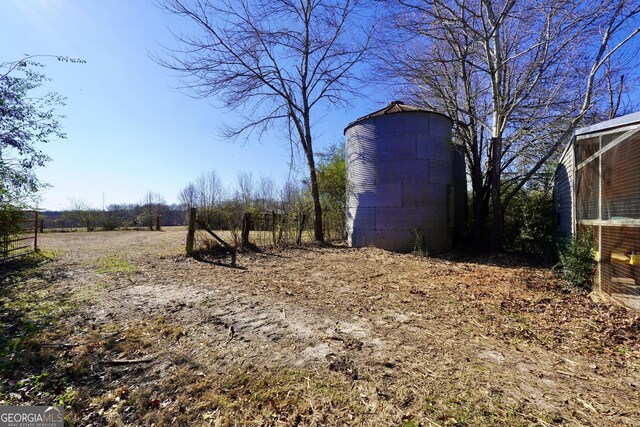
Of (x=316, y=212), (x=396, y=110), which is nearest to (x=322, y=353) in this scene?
(x=396, y=110)

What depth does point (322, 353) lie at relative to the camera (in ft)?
9.21

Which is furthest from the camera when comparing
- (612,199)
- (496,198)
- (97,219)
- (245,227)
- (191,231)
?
(97,219)

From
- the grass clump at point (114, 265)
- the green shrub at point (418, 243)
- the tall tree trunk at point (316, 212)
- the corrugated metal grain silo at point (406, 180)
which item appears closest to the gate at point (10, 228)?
the grass clump at point (114, 265)

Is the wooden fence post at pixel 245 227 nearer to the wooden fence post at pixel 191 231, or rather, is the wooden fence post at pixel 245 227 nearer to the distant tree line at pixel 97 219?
the wooden fence post at pixel 191 231

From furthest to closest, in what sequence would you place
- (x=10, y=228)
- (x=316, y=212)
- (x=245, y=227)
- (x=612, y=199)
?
1. (x=316, y=212)
2. (x=245, y=227)
3. (x=10, y=228)
4. (x=612, y=199)

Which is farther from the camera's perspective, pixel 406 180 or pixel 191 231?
pixel 406 180

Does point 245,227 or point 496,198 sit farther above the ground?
point 496,198

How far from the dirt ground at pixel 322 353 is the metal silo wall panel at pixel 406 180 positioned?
3.70 metres

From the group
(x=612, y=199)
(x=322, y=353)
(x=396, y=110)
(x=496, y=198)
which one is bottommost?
(x=322, y=353)

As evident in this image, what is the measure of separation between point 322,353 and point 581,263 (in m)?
4.86

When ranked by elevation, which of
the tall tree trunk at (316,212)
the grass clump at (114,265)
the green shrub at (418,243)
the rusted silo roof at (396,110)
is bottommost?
the grass clump at (114,265)

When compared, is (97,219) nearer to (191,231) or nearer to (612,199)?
(191,231)

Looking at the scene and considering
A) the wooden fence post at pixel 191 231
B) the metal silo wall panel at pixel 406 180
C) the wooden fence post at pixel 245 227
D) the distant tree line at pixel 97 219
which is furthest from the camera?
the distant tree line at pixel 97 219

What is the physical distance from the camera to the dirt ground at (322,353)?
6.67 feet
